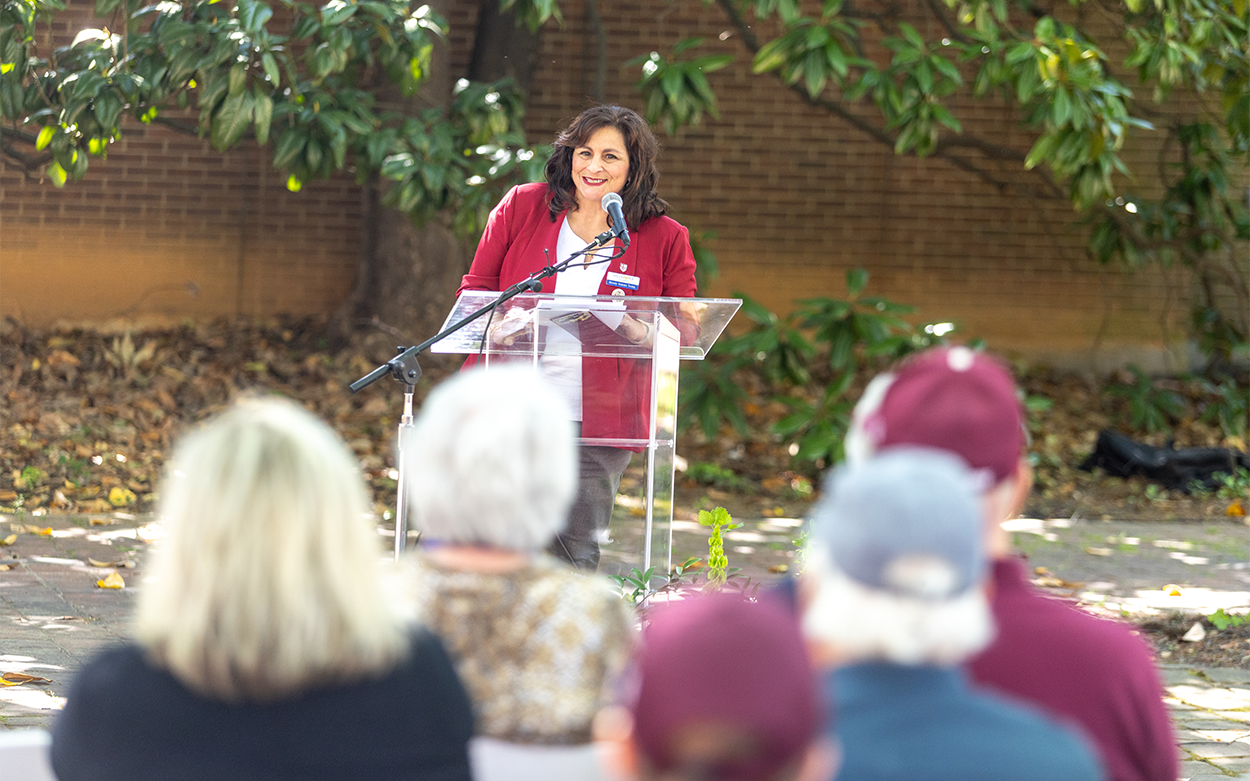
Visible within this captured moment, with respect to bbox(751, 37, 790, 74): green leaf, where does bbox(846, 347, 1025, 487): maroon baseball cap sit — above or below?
below

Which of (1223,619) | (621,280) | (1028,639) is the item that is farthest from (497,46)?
(1028,639)

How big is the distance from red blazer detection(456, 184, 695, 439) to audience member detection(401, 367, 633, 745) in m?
2.15

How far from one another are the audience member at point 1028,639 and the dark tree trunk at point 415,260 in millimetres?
7480

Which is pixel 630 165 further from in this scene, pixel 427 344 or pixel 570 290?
pixel 427 344

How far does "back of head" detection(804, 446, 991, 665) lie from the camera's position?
1.43 meters

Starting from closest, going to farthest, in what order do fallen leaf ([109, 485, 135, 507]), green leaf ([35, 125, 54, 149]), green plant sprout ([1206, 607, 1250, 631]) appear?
green plant sprout ([1206, 607, 1250, 631]) → green leaf ([35, 125, 54, 149]) → fallen leaf ([109, 485, 135, 507])

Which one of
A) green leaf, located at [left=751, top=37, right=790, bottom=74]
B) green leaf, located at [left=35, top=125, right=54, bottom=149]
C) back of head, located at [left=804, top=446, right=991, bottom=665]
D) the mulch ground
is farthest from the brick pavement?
back of head, located at [left=804, top=446, right=991, bottom=665]

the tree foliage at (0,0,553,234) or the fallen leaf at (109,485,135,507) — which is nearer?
the tree foliage at (0,0,553,234)

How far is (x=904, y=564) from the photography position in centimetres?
143

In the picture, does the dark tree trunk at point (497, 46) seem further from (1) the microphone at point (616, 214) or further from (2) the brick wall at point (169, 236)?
(1) the microphone at point (616, 214)

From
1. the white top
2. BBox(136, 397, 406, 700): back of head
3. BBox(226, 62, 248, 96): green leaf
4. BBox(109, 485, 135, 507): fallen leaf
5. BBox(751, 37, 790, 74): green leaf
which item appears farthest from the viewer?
BBox(109, 485, 135, 507): fallen leaf

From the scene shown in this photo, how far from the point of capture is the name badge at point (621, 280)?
399 cm

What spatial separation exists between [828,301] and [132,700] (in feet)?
21.5

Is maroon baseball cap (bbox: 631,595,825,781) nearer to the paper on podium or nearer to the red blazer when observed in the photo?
the paper on podium
